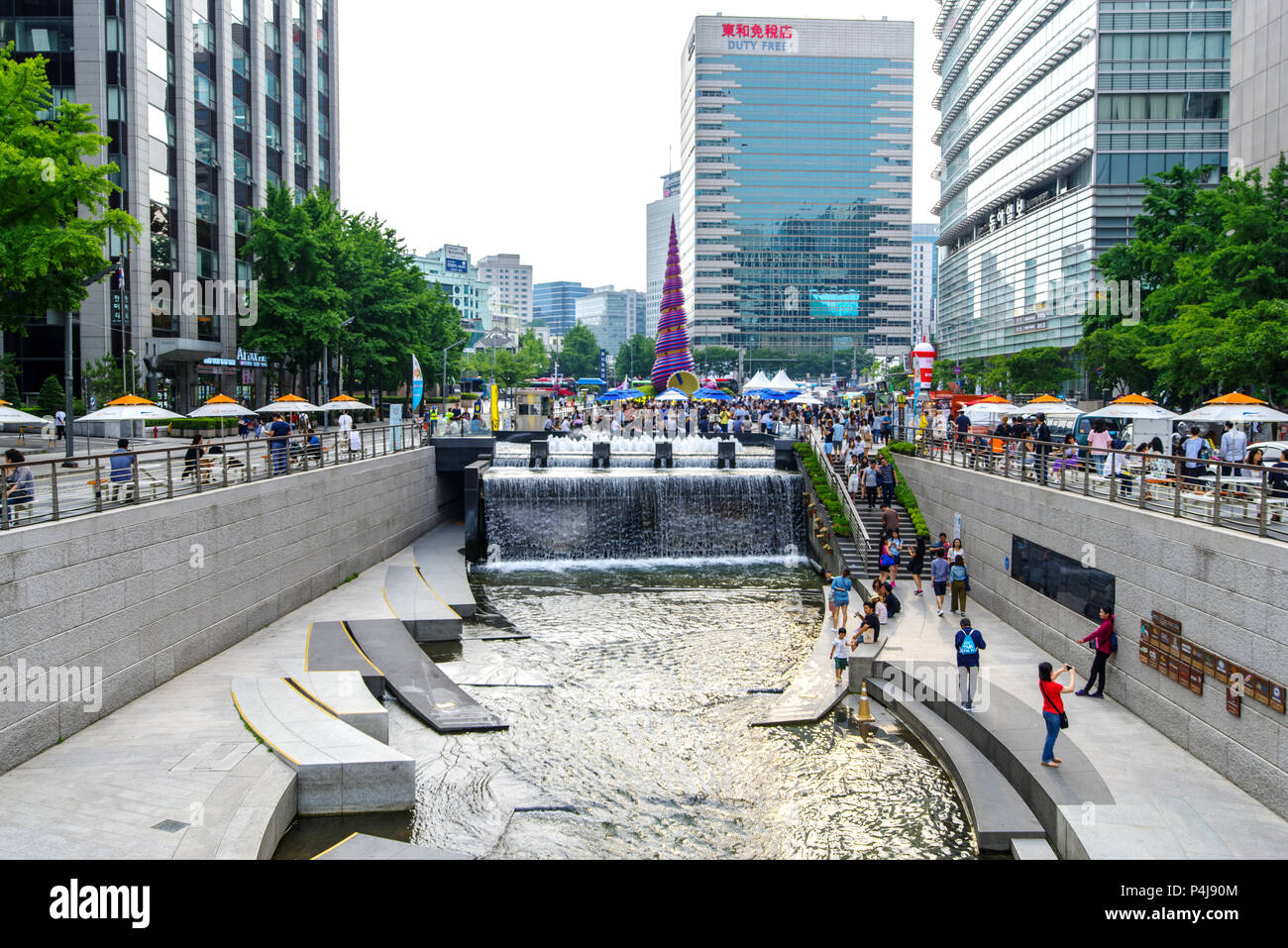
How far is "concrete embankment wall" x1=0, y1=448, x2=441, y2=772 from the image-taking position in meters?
12.6

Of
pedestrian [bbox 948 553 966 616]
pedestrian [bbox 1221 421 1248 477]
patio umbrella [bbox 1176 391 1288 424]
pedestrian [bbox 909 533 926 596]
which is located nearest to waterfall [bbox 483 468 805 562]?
pedestrian [bbox 909 533 926 596]

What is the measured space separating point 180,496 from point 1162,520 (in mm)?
17008

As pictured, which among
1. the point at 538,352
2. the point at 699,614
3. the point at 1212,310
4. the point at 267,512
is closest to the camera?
the point at 267,512

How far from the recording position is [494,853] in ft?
39.3

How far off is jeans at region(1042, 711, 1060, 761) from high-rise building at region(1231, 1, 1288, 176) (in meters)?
30.4

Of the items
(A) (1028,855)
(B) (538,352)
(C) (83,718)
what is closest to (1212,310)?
(A) (1028,855)

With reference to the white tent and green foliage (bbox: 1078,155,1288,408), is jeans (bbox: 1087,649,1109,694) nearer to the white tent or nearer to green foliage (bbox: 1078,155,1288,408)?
green foliage (bbox: 1078,155,1288,408)

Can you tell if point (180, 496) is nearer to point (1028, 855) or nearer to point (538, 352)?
point (1028, 855)

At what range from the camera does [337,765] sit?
1260cm

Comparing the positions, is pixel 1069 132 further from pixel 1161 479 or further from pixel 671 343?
pixel 1161 479

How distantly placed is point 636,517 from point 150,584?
20.3 m

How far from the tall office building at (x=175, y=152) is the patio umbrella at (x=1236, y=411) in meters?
45.6

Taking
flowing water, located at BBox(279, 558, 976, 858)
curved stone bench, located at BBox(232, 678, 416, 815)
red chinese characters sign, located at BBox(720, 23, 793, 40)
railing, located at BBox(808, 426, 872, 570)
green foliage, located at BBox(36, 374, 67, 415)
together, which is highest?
red chinese characters sign, located at BBox(720, 23, 793, 40)

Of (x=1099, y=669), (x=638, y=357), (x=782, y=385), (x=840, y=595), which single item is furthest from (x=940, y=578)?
(x=638, y=357)
